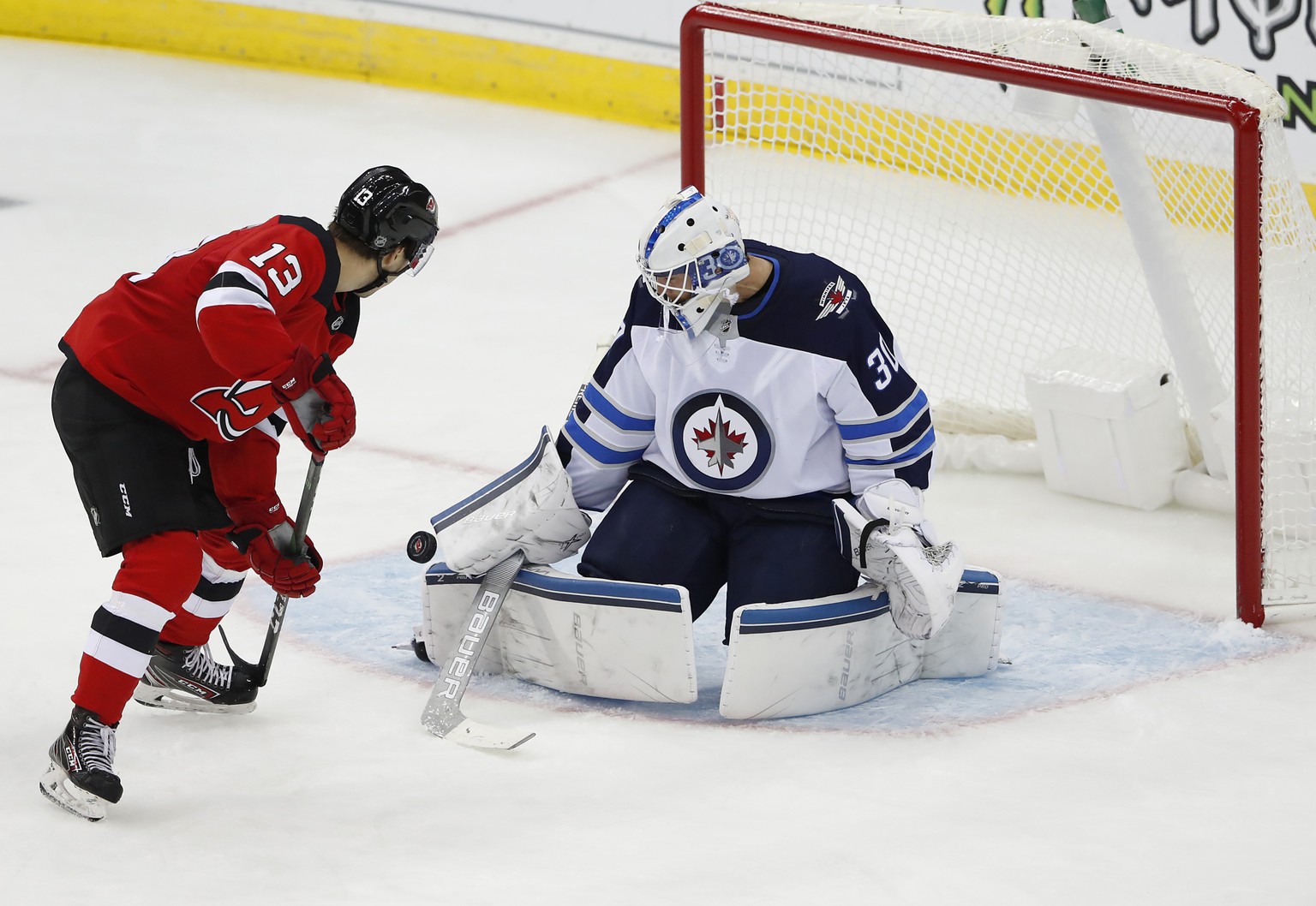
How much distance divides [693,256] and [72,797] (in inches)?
48.0

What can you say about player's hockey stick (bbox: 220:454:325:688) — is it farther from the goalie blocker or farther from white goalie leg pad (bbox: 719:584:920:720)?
white goalie leg pad (bbox: 719:584:920:720)

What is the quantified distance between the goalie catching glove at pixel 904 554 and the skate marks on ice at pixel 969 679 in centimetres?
17

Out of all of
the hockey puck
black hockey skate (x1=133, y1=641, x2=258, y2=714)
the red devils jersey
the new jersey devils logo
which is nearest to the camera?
the red devils jersey

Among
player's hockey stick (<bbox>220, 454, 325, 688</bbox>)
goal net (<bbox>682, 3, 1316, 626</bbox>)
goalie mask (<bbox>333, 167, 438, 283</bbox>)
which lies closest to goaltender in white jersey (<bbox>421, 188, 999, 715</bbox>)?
player's hockey stick (<bbox>220, 454, 325, 688</bbox>)

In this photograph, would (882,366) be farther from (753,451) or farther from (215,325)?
(215,325)

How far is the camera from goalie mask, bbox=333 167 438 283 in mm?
2801

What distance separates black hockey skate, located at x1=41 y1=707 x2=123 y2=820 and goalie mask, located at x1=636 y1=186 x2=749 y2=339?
1.06 metres

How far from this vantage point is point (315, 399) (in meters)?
2.79

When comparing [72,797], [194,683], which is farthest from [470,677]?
[72,797]

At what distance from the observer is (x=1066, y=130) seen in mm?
4246

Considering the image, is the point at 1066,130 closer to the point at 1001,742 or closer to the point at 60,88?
the point at 1001,742

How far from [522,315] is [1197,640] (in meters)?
2.53

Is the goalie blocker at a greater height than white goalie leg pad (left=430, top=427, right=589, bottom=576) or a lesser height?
lesser

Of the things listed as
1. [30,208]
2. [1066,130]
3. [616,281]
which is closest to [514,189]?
[616,281]
